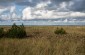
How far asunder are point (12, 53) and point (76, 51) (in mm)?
3702

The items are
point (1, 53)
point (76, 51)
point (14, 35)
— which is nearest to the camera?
point (1, 53)

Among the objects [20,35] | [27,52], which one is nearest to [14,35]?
[20,35]

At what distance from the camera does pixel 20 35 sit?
2603 centimetres

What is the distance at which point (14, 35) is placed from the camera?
83.2 feet

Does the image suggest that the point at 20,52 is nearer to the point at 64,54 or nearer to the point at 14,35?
the point at 64,54

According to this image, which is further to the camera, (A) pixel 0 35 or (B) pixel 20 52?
(A) pixel 0 35

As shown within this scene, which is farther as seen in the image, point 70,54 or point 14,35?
point 14,35

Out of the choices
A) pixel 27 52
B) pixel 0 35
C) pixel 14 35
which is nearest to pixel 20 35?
pixel 14 35

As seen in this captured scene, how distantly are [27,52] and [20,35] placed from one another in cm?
1555

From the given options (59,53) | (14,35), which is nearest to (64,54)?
(59,53)

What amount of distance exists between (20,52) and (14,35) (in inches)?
594

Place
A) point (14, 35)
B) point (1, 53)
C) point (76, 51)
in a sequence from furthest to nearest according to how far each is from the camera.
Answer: point (14, 35) → point (76, 51) → point (1, 53)

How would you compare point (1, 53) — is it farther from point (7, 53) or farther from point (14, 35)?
point (14, 35)

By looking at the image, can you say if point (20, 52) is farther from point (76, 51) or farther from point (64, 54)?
point (76, 51)
